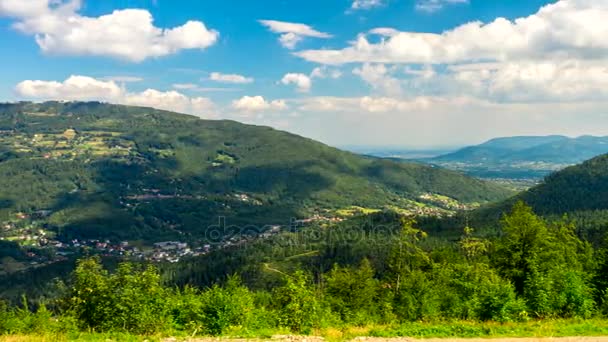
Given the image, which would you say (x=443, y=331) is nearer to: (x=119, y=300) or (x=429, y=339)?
(x=429, y=339)

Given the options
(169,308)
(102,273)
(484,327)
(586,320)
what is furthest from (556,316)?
(102,273)

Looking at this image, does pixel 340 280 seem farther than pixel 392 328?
Yes

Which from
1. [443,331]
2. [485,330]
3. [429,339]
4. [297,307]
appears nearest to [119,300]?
[297,307]

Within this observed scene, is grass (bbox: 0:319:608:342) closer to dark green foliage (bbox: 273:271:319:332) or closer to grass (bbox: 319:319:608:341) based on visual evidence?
grass (bbox: 319:319:608:341)

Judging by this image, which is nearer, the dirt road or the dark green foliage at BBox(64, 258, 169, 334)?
the dirt road

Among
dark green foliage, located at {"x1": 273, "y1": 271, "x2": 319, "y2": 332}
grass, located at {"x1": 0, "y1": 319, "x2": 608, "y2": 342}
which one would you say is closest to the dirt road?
grass, located at {"x1": 0, "y1": 319, "x2": 608, "y2": 342}

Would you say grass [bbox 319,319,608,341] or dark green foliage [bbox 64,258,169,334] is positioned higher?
dark green foliage [bbox 64,258,169,334]

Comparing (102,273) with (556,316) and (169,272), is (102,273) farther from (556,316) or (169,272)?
(169,272)

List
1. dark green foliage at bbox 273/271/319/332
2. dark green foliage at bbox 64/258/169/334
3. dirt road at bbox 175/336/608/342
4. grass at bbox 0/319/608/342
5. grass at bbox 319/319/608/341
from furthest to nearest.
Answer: dark green foliage at bbox 273/271/319/332
dark green foliage at bbox 64/258/169/334
grass at bbox 319/319/608/341
grass at bbox 0/319/608/342
dirt road at bbox 175/336/608/342
